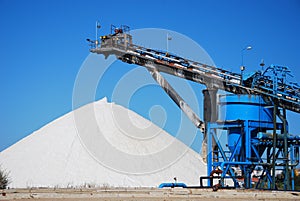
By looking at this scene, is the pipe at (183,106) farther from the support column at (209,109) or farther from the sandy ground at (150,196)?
the sandy ground at (150,196)

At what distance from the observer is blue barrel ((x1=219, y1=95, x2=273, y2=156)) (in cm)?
3077

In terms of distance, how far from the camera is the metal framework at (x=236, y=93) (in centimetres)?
3020

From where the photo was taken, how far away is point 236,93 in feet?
103

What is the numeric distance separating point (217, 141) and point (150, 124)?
61.2 feet

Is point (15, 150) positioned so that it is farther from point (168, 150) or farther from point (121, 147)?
point (168, 150)

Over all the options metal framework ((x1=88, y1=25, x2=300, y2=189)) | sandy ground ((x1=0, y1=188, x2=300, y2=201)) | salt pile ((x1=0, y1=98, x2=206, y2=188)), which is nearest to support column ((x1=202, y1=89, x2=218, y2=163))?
metal framework ((x1=88, y1=25, x2=300, y2=189))

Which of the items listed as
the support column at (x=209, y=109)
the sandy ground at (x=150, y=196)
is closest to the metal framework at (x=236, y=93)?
the support column at (x=209, y=109)

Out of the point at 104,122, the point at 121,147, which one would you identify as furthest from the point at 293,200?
the point at 104,122

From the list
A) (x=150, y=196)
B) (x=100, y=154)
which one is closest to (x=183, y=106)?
(x=150, y=196)

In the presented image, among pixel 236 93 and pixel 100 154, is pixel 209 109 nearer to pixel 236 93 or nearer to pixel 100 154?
pixel 236 93

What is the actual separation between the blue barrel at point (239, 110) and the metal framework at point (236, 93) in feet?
0.64

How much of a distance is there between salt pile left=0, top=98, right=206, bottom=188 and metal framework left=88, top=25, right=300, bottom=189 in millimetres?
9639

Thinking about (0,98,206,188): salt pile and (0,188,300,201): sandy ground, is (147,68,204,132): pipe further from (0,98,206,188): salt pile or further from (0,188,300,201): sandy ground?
(0,188,300,201): sandy ground

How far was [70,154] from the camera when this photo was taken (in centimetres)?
4228
